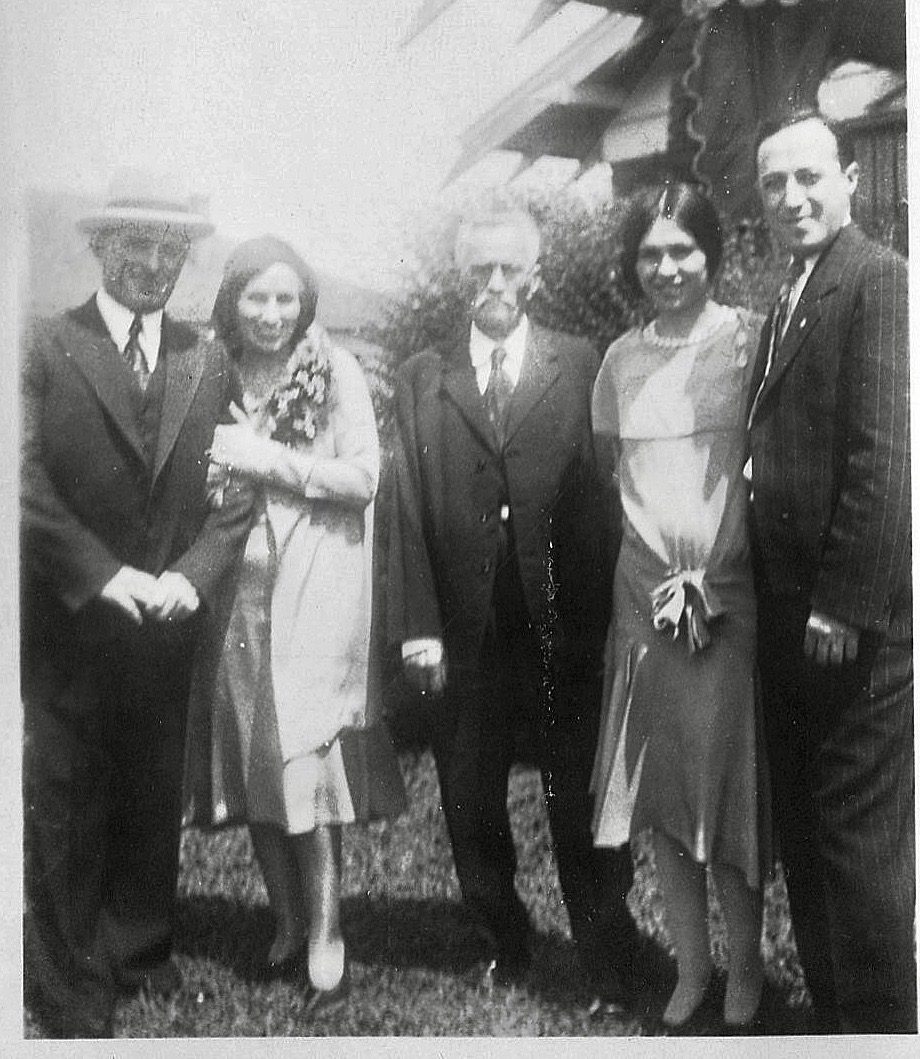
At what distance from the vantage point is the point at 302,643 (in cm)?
389

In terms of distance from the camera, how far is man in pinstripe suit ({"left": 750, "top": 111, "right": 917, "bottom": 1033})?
12.2 ft

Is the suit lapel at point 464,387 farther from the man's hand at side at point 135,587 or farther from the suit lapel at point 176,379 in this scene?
the man's hand at side at point 135,587

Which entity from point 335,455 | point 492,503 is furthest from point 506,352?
point 335,455

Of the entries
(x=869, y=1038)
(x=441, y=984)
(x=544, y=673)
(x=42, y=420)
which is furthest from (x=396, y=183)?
(x=869, y=1038)

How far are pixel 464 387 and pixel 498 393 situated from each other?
0.10 m

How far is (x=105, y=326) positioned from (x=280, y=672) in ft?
3.70

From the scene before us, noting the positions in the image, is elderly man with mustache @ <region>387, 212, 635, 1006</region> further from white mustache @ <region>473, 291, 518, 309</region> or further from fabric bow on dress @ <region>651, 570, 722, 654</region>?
fabric bow on dress @ <region>651, 570, 722, 654</region>

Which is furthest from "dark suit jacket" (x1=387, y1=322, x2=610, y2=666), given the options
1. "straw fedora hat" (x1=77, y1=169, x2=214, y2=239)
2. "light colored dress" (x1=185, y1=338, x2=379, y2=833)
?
"straw fedora hat" (x1=77, y1=169, x2=214, y2=239)

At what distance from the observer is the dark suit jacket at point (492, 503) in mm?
3824

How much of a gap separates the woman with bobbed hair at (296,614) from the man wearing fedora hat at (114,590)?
0.09 m

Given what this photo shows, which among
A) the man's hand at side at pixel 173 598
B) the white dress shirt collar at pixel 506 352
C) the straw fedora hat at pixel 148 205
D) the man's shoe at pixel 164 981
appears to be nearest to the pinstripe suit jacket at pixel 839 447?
the white dress shirt collar at pixel 506 352

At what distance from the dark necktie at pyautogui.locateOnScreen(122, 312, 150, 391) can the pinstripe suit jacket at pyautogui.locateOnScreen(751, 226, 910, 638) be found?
5.75 feet

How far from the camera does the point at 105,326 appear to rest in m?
3.92

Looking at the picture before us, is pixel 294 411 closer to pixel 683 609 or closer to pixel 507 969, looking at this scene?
pixel 683 609
